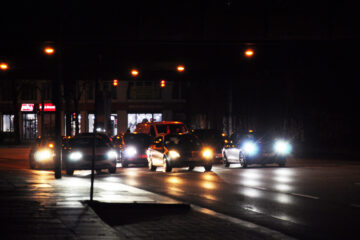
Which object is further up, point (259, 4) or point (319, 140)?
point (259, 4)

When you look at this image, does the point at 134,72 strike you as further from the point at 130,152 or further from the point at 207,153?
the point at 207,153

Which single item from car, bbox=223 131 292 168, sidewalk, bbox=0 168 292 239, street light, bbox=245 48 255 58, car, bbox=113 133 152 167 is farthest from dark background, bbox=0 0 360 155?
sidewalk, bbox=0 168 292 239

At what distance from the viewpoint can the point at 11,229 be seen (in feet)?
33.3

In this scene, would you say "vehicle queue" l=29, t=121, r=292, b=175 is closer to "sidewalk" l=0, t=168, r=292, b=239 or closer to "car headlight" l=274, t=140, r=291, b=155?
"car headlight" l=274, t=140, r=291, b=155

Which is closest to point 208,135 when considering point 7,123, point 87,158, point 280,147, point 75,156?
point 280,147

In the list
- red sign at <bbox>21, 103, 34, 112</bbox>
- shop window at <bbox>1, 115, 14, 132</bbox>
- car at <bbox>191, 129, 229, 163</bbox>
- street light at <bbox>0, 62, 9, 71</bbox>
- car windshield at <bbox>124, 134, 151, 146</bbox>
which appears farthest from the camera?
shop window at <bbox>1, 115, 14, 132</bbox>

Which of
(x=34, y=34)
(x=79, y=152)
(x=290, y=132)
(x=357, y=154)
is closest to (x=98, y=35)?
(x=34, y=34)

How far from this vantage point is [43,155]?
30.9 metres

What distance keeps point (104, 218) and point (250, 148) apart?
1779 cm

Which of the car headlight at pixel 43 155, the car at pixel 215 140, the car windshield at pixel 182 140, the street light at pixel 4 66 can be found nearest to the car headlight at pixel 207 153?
the car windshield at pixel 182 140

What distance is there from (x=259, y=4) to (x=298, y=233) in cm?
1745

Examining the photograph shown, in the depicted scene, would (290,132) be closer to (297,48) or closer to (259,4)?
(297,48)

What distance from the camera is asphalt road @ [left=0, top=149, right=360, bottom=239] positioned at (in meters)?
12.2

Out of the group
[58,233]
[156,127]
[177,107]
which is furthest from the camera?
[177,107]
